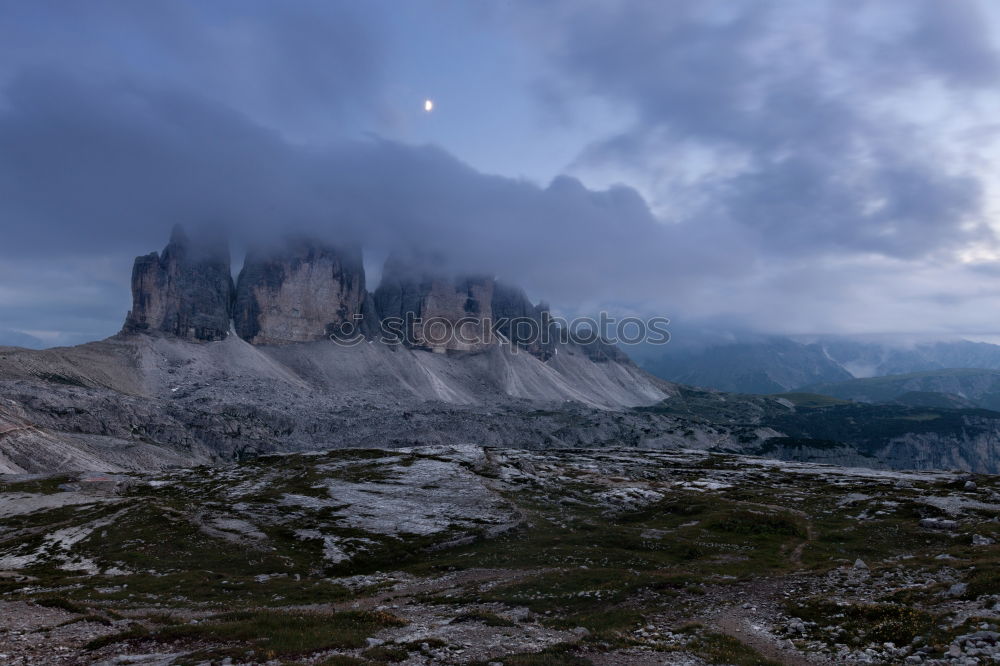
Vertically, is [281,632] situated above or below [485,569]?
above

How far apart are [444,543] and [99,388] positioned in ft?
→ 626

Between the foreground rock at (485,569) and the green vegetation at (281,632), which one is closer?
the green vegetation at (281,632)

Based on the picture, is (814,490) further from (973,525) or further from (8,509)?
(8,509)

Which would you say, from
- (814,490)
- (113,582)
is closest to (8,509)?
(113,582)

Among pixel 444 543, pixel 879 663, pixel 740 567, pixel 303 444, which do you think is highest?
pixel 879 663

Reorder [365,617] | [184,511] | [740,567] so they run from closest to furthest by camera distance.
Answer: [365,617] → [740,567] → [184,511]

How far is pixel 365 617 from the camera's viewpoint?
26.0 metres

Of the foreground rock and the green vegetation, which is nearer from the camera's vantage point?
the green vegetation

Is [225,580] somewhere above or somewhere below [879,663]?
below

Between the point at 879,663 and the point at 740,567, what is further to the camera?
the point at 740,567

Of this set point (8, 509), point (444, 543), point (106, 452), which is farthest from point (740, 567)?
point (106, 452)

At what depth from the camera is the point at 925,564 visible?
113 feet

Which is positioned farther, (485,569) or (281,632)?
(485,569)

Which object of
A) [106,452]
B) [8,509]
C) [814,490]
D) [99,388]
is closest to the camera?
[8,509]
